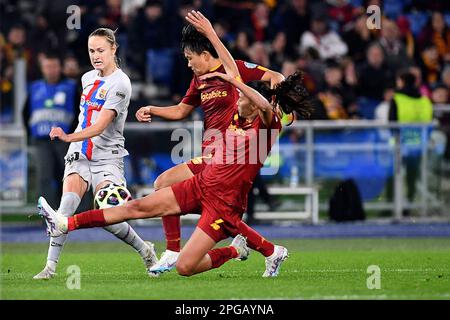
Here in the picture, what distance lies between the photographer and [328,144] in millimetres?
19547

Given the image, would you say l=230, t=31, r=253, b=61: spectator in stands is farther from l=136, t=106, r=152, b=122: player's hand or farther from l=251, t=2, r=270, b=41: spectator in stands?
l=136, t=106, r=152, b=122: player's hand

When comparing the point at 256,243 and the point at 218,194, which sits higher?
the point at 218,194

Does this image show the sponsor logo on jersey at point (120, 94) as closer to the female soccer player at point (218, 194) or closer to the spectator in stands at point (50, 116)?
the female soccer player at point (218, 194)

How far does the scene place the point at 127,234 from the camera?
11688mm

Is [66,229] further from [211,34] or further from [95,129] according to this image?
[211,34]

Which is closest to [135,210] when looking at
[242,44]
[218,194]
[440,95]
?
[218,194]

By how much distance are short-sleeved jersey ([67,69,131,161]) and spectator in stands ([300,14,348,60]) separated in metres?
11.5

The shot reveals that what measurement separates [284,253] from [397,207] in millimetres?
8200

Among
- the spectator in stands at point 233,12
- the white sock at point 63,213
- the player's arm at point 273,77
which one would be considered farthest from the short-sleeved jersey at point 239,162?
the spectator in stands at point 233,12

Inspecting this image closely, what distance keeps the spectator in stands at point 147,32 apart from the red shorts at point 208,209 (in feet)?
37.8

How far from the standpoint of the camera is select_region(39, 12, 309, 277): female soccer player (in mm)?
10758

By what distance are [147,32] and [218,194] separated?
38.6 ft
